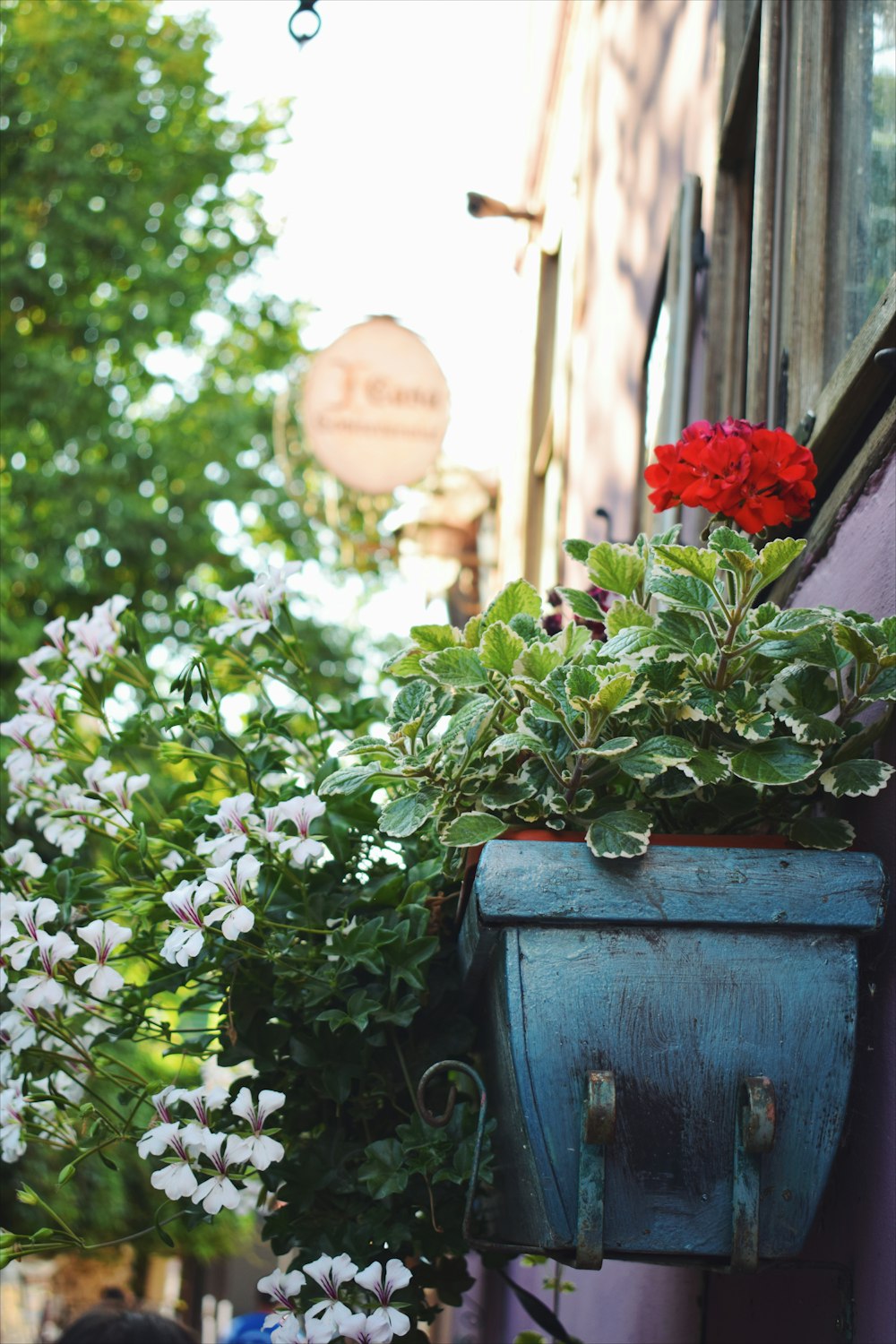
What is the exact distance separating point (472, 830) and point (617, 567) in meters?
0.32

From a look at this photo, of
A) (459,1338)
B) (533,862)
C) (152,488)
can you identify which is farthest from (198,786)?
(152,488)

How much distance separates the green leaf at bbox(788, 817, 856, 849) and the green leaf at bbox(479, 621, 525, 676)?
300mm

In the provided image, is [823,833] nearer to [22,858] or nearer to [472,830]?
[472,830]

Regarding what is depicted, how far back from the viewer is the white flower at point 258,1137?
1436 millimetres

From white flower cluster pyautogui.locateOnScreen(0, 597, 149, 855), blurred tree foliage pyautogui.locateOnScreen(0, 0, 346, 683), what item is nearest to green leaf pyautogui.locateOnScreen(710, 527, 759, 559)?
white flower cluster pyautogui.locateOnScreen(0, 597, 149, 855)

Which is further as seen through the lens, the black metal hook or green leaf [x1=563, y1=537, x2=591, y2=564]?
the black metal hook

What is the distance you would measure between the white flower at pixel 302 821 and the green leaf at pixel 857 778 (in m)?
0.52

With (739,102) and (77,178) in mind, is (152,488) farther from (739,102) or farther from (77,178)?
(739,102)

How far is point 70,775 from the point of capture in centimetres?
199

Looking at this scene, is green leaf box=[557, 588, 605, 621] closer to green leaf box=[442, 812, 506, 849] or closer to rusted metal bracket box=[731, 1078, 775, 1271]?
green leaf box=[442, 812, 506, 849]

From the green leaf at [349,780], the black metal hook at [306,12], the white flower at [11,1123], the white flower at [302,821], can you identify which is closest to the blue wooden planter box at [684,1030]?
the green leaf at [349,780]

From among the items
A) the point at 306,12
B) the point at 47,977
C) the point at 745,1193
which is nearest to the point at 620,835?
the point at 745,1193

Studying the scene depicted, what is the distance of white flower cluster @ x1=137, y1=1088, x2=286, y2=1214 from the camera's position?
143 centimetres

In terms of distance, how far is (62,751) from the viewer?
6.32ft
